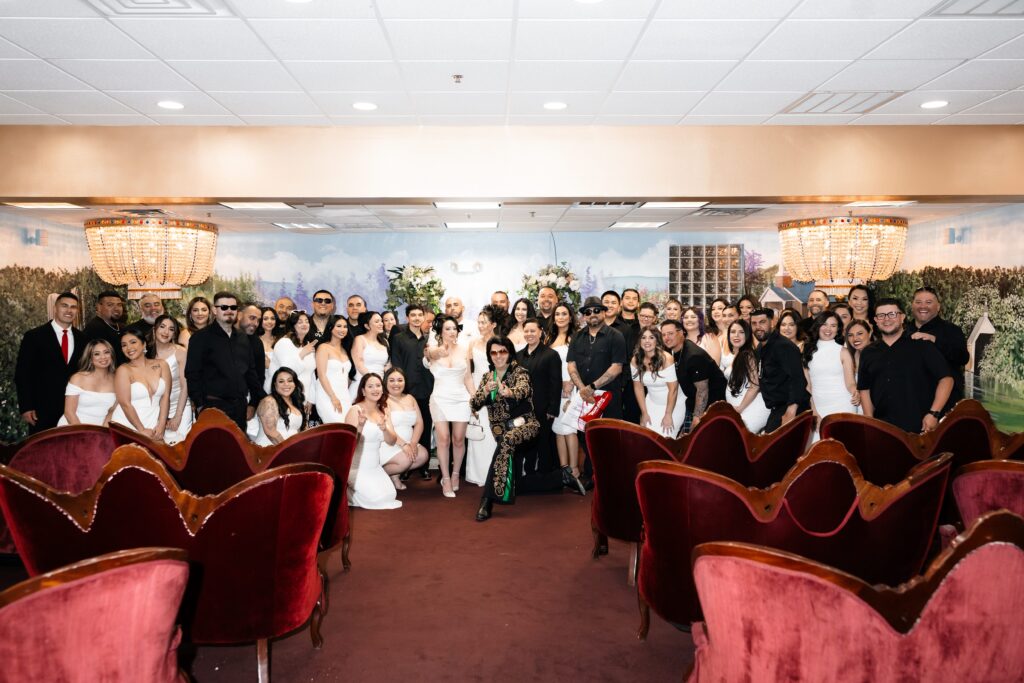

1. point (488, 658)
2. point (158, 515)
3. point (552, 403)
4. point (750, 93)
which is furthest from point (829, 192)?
point (158, 515)

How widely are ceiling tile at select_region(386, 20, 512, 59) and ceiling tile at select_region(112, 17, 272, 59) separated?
0.78 metres

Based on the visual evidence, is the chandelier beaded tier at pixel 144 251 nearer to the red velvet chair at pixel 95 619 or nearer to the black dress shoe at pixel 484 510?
the black dress shoe at pixel 484 510

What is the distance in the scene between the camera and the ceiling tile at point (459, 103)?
4.94 metres

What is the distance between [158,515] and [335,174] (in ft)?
12.5

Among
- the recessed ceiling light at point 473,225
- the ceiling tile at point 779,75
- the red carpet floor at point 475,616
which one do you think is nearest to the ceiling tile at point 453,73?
the ceiling tile at point 779,75

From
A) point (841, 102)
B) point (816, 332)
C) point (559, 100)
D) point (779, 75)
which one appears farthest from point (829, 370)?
point (559, 100)

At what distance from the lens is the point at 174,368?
5684 millimetres

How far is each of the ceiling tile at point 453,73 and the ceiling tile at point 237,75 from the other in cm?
79

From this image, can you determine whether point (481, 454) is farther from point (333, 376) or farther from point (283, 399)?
point (283, 399)

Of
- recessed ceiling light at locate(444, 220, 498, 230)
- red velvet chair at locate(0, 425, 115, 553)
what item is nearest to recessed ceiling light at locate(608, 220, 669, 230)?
recessed ceiling light at locate(444, 220, 498, 230)

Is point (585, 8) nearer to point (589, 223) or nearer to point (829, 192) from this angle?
point (829, 192)

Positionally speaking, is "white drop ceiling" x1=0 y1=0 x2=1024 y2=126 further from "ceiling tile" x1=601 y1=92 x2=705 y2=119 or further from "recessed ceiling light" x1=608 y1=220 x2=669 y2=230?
"recessed ceiling light" x1=608 y1=220 x2=669 y2=230

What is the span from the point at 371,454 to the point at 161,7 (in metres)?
3.38

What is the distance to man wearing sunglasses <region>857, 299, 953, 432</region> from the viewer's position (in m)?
5.05
